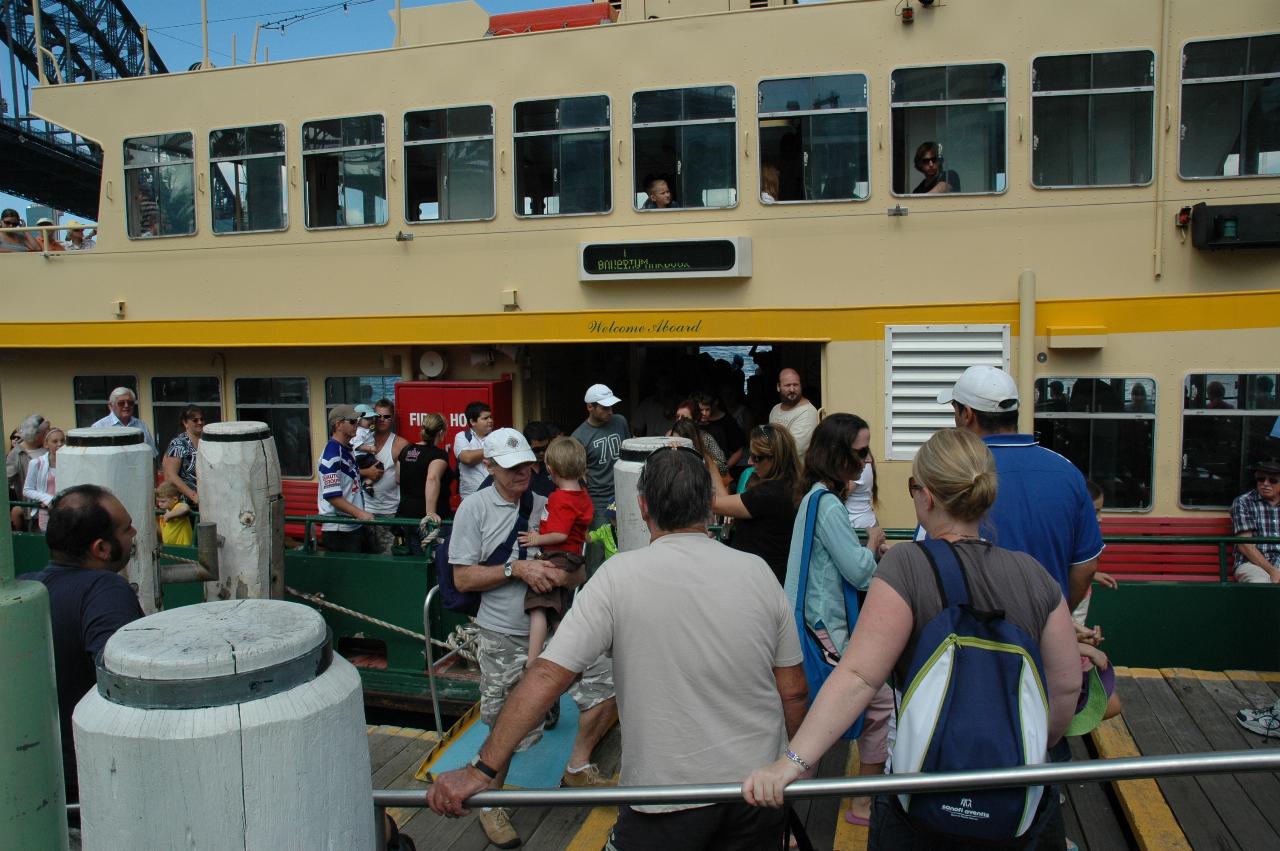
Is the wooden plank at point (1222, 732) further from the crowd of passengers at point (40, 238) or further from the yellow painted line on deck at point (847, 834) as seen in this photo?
the crowd of passengers at point (40, 238)

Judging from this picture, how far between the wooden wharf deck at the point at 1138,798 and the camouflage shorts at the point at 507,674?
1.37ft

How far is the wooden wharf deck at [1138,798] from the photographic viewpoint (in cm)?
374

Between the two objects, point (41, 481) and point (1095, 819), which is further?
point (41, 481)

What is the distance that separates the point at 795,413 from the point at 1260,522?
3536 millimetres

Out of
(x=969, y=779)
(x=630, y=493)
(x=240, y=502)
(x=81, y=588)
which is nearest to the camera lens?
(x=969, y=779)

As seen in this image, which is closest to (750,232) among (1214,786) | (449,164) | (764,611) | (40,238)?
(449,164)

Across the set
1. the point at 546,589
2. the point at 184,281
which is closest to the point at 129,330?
the point at 184,281

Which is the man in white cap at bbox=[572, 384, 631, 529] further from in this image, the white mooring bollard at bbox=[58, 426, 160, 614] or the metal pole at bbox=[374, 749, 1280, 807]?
the metal pole at bbox=[374, 749, 1280, 807]

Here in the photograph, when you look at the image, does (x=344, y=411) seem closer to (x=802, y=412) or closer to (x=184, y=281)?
(x=802, y=412)

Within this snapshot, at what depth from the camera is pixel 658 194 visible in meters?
8.92

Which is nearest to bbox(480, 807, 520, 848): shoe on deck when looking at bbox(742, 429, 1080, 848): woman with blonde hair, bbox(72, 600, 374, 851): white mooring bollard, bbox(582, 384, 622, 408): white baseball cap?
bbox(742, 429, 1080, 848): woman with blonde hair

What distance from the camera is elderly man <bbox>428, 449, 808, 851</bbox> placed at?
2.50m

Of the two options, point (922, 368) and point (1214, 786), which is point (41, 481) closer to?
point (922, 368)

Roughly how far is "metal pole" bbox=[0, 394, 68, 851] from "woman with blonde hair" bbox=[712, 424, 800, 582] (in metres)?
2.77
